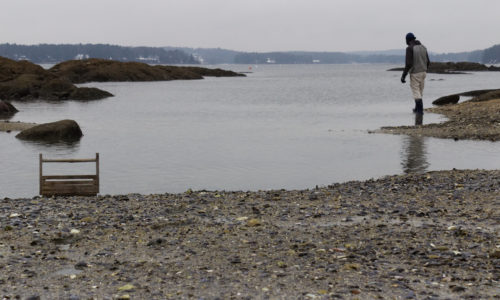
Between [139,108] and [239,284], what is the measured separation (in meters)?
40.9

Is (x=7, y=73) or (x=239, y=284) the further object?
(x=7, y=73)

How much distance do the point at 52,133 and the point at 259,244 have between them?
1903cm

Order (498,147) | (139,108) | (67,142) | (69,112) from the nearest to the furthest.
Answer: (498,147), (67,142), (69,112), (139,108)

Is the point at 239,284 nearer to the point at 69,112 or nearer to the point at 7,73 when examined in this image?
the point at 69,112

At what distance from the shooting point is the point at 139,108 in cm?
4772

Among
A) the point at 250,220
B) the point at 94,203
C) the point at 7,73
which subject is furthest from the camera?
the point at 7,73

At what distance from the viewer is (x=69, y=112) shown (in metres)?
44.4

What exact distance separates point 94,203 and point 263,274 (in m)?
6.01

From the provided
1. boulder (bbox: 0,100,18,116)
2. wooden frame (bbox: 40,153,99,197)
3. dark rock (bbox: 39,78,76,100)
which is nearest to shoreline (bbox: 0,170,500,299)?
wooden frame (bbox: 40,153,99,197)

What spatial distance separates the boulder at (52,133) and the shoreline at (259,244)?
43.8 ft

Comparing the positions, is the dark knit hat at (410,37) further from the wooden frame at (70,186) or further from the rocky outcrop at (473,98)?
the wooden frame at (70,186)

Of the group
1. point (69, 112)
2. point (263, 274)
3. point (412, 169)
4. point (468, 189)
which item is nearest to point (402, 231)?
point (263, 274)

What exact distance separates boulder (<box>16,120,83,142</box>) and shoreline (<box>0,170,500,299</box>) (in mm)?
13356

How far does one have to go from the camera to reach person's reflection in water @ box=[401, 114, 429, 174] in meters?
18.1
